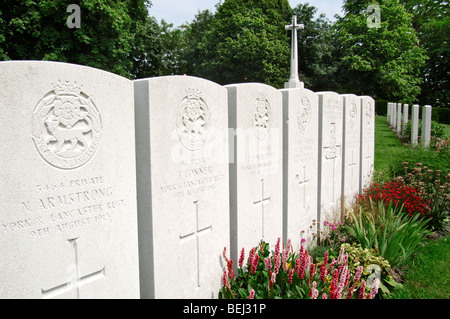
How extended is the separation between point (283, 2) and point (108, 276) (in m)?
32.7

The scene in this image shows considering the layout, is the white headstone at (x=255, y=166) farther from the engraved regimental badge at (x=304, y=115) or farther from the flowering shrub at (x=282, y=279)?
the engraved regimental badge at (x=304, y=115)

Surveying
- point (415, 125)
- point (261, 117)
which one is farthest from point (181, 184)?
point (415, 125)

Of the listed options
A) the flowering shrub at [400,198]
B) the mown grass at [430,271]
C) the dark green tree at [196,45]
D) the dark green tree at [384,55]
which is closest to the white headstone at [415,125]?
the mown grass at [430,271]

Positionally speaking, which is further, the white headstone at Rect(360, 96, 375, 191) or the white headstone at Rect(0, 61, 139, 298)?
the white headstone at Rect(360, 96, 375, 191)

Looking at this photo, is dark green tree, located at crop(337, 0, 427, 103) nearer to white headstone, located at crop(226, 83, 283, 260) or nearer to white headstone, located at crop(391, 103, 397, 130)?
white headstone, located at crop(391, 103, 397, 130)

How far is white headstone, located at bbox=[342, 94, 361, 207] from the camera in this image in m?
6.21


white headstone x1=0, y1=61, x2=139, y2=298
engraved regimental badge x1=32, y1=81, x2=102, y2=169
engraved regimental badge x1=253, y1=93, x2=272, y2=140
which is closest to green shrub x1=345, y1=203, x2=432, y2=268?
engraved regimental badge x1=253, y1=93, x2=272, y2=140

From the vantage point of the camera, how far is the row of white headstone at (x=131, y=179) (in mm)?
2041

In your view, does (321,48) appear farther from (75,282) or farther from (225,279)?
(75,282)

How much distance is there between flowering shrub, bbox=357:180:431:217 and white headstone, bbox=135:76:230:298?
10.5 ft

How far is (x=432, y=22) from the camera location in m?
30.8

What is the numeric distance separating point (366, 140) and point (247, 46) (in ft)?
69.9
